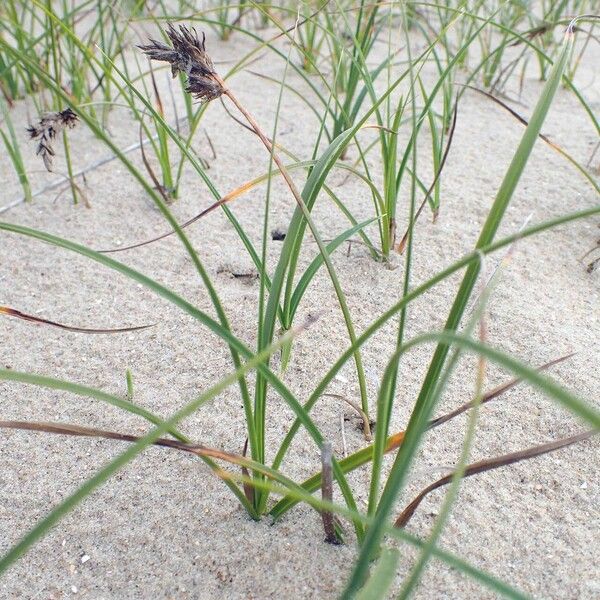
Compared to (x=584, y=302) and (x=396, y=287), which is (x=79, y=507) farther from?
(x=584, y=302)

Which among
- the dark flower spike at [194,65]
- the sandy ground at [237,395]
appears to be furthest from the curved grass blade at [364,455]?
the dark flower spike at [194,65]

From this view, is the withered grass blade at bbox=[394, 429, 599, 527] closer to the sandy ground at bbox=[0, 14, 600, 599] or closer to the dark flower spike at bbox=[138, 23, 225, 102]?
the sandy ground at bbox=[0, 14, 600, 599]

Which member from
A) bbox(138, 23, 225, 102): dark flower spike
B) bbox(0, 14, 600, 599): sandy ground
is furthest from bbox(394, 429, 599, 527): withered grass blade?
bbox(138, 23, 225, 102): dark flower spike

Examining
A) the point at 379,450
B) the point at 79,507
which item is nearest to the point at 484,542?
the point at 379,450

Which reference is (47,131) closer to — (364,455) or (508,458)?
(364,455)

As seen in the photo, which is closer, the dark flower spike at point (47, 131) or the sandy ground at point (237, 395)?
the sandy ground at point (237, 395)

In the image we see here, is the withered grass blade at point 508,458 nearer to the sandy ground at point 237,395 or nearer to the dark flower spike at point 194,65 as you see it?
the sandy ground at point 237,395

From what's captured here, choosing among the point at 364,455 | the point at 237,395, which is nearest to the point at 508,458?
the point at 364,455

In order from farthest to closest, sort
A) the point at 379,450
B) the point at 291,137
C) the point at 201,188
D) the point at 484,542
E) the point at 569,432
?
the point at 291,137, the point at 201,188, the point at 569,432, the point at 484,542, the point at 379,450
